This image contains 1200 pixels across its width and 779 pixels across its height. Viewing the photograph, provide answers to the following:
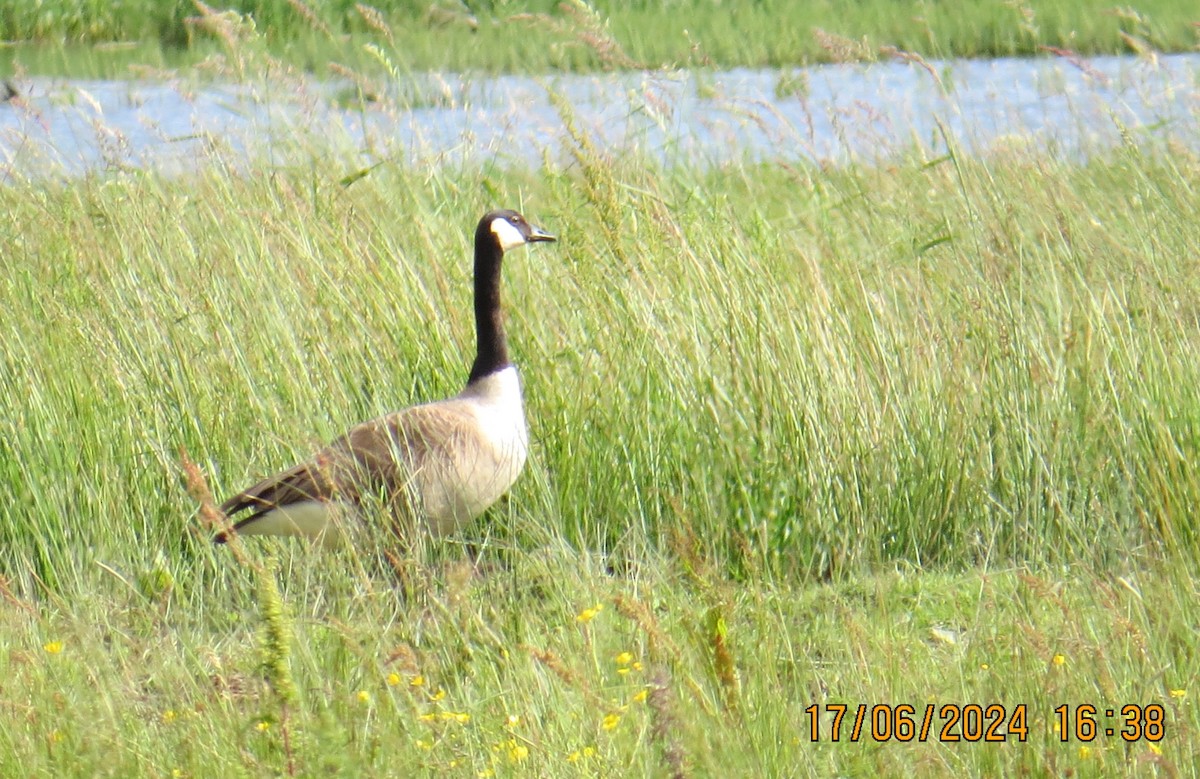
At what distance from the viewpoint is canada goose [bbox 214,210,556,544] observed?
3.96 m

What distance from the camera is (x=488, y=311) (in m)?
4.64

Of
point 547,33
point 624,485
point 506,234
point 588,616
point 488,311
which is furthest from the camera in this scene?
point 547,33

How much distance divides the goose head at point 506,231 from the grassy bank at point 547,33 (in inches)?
392

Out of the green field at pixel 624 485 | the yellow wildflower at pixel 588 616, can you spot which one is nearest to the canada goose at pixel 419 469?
→ the green field at pixel 624 485

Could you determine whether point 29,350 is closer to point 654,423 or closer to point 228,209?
point 228,209

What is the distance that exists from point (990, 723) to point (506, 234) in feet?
8.74

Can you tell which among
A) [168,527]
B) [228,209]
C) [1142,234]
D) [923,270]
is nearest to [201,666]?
[168,527]

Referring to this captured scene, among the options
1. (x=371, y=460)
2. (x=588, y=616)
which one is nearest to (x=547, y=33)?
(x=371, y=460)

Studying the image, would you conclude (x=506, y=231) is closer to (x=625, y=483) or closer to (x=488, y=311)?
(x=488, y=311)

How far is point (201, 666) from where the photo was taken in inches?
117
